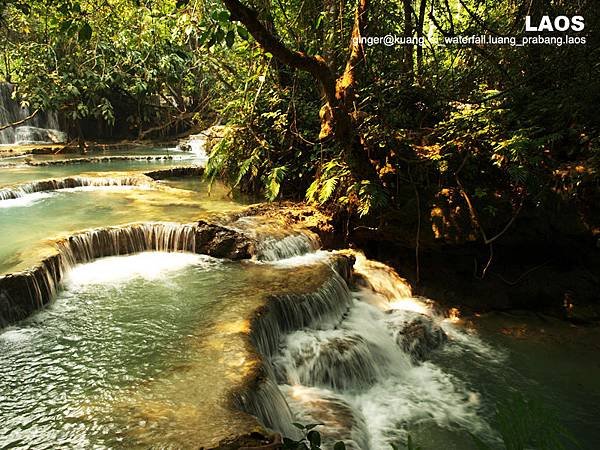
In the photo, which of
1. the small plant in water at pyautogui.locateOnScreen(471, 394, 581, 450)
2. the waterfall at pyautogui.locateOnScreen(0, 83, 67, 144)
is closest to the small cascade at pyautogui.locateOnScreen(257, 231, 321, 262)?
the small plant in water at pyautogui.locateOnScreen(471, 394, 581, 450)

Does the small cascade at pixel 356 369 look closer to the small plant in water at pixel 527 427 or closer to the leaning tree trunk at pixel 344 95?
the leaning tree trunk at pixel 344 95

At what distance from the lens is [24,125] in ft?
68.4

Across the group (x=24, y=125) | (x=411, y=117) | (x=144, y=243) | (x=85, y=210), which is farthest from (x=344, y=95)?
(x=24, y=125)

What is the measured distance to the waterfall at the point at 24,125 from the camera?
20.2 m

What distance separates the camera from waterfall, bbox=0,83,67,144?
66.1ft

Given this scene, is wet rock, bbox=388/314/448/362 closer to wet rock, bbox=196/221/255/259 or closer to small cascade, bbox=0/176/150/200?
wet rock, bbox=196/221/255/259

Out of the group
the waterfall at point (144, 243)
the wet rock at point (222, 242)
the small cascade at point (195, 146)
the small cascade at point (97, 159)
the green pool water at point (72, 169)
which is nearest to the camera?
the waterfall at point (144, 243)

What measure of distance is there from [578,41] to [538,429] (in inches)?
276

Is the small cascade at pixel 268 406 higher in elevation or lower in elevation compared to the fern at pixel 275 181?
lower

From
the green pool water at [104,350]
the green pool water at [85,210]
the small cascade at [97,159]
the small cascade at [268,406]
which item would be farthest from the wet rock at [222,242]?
the small cascade at [97,159]

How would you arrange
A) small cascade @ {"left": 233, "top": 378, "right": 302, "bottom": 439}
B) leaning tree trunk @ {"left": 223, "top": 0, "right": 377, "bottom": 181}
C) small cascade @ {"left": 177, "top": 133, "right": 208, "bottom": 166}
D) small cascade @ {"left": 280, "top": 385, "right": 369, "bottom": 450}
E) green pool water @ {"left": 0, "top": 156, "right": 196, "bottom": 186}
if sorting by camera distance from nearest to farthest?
small cascade @ {"left": 233, "top": 378, "right": 302, "bottom": 439}, small cascade @ {"left": 280, "top": 385, "right": 369, "bottom": 450}, leaning tree trunk @ {"left": 223, "top": 0, "right": 377, "bottom": 181}, green pool water @ {"left": 0, "top": 156, "right": 196, "bottom": 186}, small cascade @ {"left": 177, "top": 133, "right": 208, "bottom": 166}

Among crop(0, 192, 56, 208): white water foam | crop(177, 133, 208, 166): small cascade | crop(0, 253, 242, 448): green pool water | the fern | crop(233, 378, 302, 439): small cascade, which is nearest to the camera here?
crop(0, 253, 242, 448): green pool water

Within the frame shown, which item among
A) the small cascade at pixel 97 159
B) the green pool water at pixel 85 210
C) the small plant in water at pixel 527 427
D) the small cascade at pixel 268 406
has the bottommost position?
the small cascade at pixel 268 406

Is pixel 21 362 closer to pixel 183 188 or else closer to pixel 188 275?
pixel 188 275
